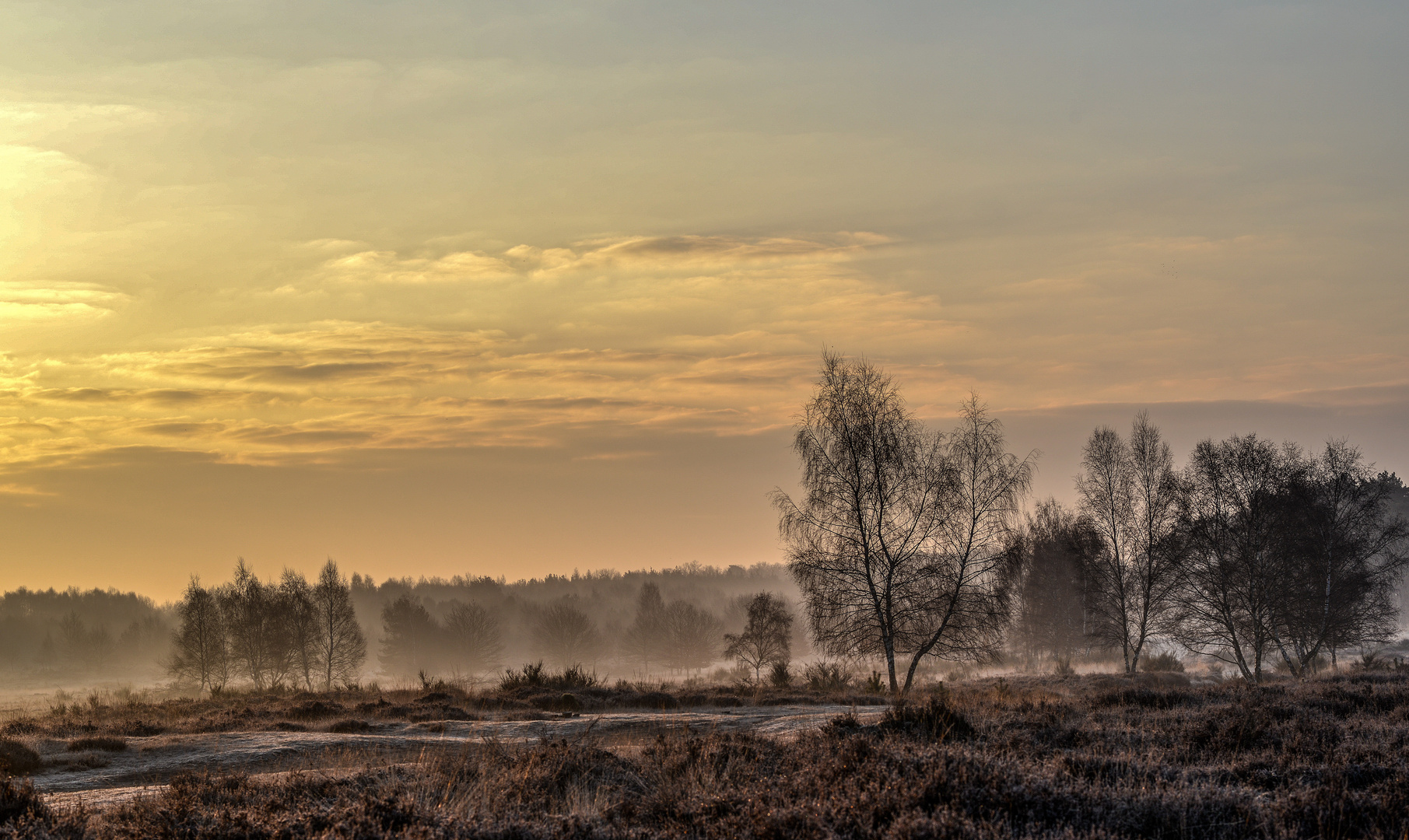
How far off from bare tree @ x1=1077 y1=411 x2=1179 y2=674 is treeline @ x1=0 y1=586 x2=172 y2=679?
123 meters

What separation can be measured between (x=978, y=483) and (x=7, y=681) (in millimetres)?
125609

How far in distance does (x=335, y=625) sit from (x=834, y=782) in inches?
2939

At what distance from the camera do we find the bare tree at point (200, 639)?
226 feet

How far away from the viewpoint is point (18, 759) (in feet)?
53.0

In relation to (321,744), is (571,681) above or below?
below

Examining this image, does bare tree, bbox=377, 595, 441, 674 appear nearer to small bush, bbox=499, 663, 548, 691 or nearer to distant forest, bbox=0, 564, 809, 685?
distant forest, bbox=0, 564, 809, 685

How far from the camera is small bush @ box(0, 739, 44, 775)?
15453 mm

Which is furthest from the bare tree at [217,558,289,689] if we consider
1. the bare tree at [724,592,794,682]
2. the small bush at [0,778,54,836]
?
the small bush at [0,778,54,836]

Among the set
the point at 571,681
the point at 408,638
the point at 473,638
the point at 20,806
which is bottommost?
the point at 408,638

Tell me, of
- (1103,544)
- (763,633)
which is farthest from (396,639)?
(1103,544)

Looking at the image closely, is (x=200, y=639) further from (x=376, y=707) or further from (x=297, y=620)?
(x=376, y=707)

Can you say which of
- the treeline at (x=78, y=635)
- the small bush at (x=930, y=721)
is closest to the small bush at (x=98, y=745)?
the small bush at (x=930, y=721)

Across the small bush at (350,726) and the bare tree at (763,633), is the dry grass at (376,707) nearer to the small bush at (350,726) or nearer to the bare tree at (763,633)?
the small bush at (350,726)

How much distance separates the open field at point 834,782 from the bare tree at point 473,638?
90.0m
